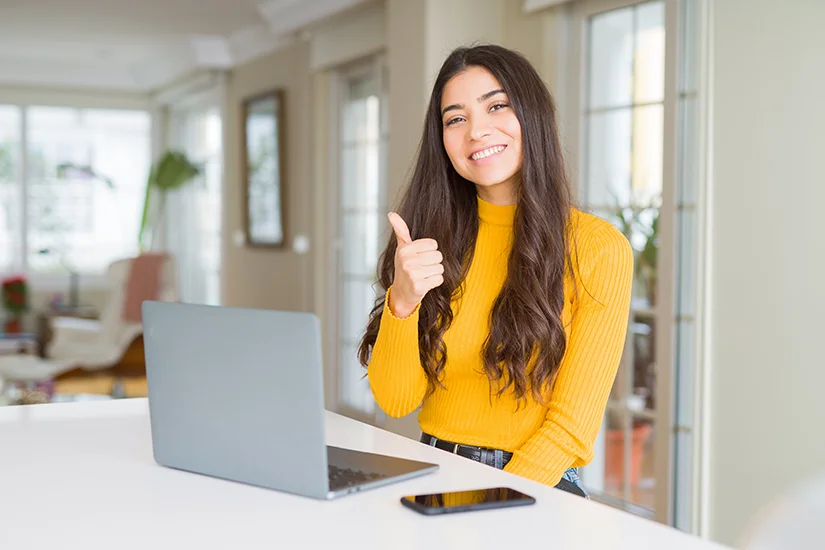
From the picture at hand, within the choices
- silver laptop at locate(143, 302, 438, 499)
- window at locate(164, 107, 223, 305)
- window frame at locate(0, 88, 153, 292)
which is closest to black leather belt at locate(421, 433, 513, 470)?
silver laptop at locate(143, 302, 438, 499)

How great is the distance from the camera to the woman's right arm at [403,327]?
4.75ft

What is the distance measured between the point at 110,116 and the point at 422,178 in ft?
25.5

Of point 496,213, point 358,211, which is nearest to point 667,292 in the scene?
point 496,213

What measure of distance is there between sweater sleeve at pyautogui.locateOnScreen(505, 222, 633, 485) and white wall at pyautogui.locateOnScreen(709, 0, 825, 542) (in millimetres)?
1436

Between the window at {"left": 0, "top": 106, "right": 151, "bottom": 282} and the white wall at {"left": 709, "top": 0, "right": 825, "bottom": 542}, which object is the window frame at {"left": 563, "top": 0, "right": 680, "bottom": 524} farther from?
the window at {"left": 0, "top": 106, "right": 151, "bottom": 282}

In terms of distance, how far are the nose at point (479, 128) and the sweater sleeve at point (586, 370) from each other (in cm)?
27

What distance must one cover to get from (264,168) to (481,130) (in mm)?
5206

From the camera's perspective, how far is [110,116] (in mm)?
9023

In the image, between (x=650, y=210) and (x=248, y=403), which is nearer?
(x=248, y=403)

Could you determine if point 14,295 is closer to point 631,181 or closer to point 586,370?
point 631,181

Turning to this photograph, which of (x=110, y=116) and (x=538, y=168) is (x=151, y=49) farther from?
(x=538, y=168)

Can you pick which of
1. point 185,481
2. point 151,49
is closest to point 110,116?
point 151,49

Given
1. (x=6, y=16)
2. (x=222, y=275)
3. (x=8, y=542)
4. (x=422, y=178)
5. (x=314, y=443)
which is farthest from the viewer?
(x=222, y=275)

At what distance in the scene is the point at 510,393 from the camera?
5.37 ft
